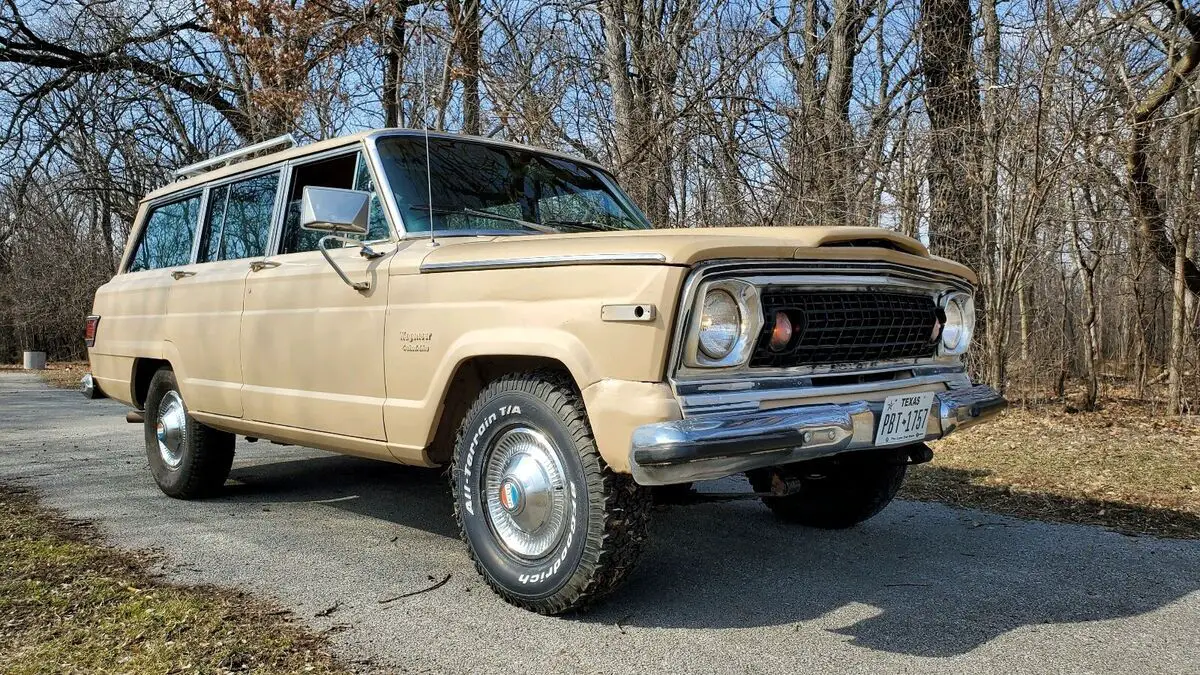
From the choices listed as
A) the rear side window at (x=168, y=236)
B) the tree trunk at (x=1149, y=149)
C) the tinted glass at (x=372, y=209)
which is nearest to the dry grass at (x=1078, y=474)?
the tree trunk at (x=1149, y=149)

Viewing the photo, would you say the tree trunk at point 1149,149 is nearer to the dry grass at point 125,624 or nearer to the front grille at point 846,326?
the front grille at point 846,326

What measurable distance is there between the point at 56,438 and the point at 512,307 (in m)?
6.97

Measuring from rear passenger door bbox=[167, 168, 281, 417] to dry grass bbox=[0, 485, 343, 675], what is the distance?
109 centimetres

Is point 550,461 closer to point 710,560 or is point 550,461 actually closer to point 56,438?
point 710,560

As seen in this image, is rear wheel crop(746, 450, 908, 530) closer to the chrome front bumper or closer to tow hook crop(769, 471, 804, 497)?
tow hook crop(769, 471, 804, 497)

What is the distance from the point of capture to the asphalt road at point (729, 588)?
9.44ft

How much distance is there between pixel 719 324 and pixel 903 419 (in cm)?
87

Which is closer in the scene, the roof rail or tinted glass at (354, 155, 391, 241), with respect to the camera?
tinted glass at (354, 155, 391, 241)

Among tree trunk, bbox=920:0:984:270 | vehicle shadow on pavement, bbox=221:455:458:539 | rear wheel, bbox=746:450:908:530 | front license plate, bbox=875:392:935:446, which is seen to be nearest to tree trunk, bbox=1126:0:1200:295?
tree trunk, bbox=920:0:984:270

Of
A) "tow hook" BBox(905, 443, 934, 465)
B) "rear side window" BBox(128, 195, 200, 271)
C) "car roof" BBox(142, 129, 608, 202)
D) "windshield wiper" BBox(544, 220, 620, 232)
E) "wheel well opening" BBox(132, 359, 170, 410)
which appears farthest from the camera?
"wheel well opening" BBox(132, 359, 170, 410)

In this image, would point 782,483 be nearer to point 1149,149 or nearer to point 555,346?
point 555,346

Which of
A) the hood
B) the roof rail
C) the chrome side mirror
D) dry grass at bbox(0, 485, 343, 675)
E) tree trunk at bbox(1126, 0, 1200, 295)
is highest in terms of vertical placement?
tree trunk at bbox(1126, 0, 1200, 295)

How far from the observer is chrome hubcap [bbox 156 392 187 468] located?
5.40 m

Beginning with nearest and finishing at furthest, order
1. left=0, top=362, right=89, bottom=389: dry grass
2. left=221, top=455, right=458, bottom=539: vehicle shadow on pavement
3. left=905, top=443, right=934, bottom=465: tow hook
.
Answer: left=905, top=443, right=934, bottom=465: tow hook → left=221, top=455, right=458, bottom=539: vehicle shadow on pavement → left=0, top=362, right=89, bottom=389: dry grass
